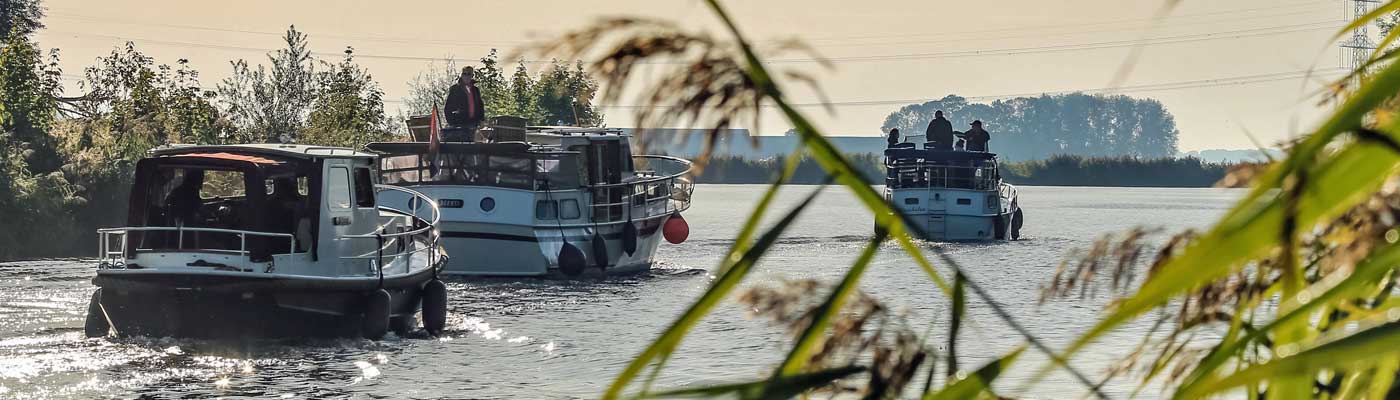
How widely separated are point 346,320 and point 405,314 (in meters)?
1.48

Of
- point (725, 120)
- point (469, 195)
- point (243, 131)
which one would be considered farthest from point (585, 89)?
point (243, 131)

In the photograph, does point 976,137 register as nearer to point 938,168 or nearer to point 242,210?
point 938,168

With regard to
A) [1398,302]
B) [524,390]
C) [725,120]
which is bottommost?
[524,390]

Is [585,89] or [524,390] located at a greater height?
[585,89]

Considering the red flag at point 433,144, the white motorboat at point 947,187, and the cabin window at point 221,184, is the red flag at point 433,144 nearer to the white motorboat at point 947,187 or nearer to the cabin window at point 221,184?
the cabin window at point 221,184

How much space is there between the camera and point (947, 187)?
4250cm

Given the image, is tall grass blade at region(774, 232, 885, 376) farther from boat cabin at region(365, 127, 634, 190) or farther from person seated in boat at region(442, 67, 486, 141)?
person seated in boat at region(442, 67, 486, 141)

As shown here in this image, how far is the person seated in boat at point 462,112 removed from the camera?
2917 centimetres

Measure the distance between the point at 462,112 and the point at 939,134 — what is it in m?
16.7

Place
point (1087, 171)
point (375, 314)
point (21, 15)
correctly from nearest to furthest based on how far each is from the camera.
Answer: point (375, 314)
point (21, 15)
point (1087, 171)

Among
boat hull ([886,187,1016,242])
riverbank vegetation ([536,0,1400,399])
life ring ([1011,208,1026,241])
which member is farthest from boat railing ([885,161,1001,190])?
riverbank vegetation ([536,0,1400,399])

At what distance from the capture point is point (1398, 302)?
140 cm

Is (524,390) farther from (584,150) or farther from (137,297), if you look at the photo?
(584,150)

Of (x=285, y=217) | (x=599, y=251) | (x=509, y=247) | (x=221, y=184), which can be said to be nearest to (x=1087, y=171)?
(x=221, y=184)
